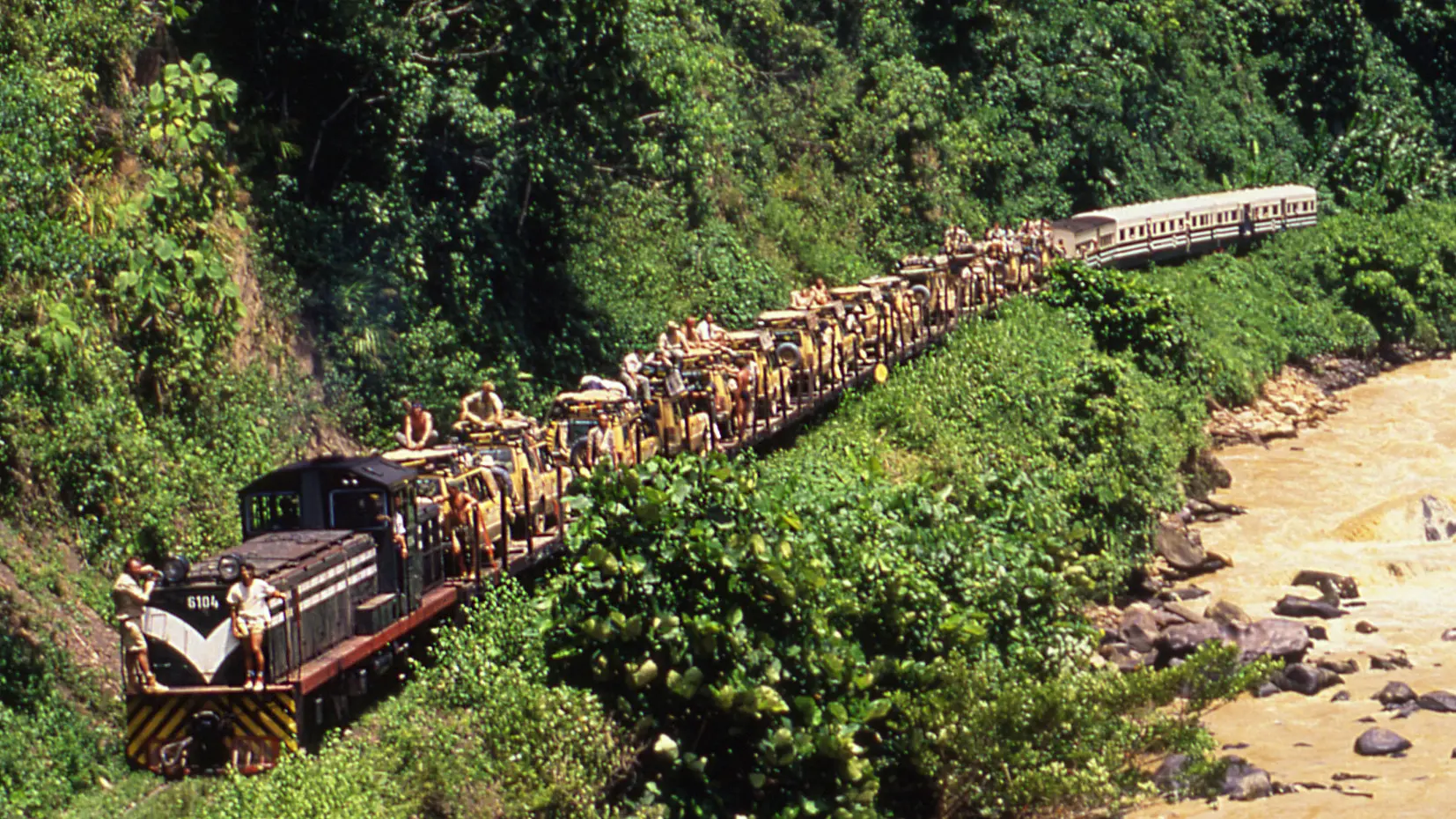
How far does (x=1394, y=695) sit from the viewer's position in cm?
2238

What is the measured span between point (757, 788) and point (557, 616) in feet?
8.20

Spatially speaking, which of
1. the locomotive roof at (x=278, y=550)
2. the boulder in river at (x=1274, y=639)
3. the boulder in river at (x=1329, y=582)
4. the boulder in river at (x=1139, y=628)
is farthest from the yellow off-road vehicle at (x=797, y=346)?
the locomotive roof at (x=278, y=550)

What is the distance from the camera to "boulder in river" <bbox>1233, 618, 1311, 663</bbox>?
78.7 feet

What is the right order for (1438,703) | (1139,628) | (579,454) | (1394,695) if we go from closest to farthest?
(579,454) → (1438,703) → (1394,695) → (1139,628)

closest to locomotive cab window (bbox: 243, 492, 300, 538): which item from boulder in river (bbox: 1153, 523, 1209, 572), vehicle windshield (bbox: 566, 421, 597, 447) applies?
vehicle windshield (bbox: 566, 421, 597, 447)

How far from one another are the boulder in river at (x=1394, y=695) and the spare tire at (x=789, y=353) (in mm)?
9266

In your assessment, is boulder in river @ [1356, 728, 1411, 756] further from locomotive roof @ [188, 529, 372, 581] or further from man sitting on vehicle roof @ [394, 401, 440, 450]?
locomotive roof @ [188, 529, 372, 581]

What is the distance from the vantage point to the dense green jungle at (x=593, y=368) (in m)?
16.7

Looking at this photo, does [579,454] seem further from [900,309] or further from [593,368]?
[900,309]

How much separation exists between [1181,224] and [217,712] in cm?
3449

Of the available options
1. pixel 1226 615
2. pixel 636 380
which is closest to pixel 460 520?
pixel 636 380

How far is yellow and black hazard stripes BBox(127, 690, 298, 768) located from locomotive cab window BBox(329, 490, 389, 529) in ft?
7.77

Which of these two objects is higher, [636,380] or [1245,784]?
[636,380]

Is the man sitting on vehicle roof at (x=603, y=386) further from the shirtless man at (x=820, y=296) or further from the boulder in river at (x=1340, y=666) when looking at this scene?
the boulder in river at (x=1340, y=666)
